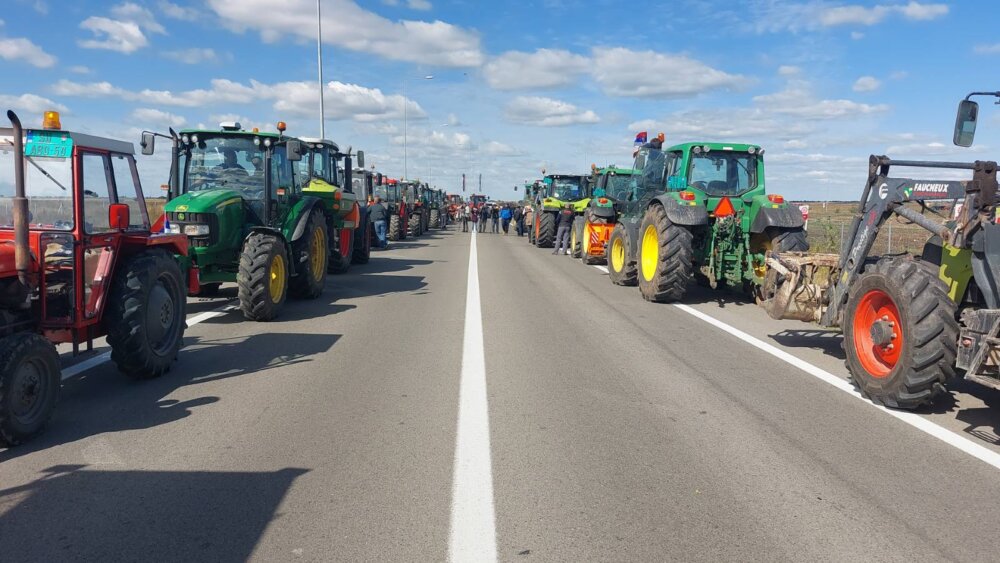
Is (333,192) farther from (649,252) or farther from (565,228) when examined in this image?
(565,228)

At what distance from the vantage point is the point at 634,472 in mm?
4531

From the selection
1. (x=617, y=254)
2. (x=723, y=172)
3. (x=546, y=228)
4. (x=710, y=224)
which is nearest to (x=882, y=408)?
(x=710, y=224)

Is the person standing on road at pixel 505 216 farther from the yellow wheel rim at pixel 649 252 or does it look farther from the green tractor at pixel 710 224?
the yellow wheel rim at pixel 649 252

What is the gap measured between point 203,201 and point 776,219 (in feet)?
26.7

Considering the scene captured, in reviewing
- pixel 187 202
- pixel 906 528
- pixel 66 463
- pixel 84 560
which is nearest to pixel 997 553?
pixel 906 528

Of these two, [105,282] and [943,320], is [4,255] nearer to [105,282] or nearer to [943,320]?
[105,282]

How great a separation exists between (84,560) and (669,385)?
4714 millimetres

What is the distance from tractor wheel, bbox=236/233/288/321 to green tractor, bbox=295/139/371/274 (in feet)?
10.8

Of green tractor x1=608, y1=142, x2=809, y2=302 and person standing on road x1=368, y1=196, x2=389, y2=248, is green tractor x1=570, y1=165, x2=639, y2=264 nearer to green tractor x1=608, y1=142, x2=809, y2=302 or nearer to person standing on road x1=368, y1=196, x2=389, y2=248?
green tractor x1=608, y1=142, x2=809, y2=302

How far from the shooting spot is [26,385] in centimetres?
A: 484

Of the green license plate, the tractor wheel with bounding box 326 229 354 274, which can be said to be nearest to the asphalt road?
the green license plate

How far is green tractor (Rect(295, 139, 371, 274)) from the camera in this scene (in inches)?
565

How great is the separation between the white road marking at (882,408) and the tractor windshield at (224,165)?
7.00 meters

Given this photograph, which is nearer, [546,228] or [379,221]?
[379,221]
